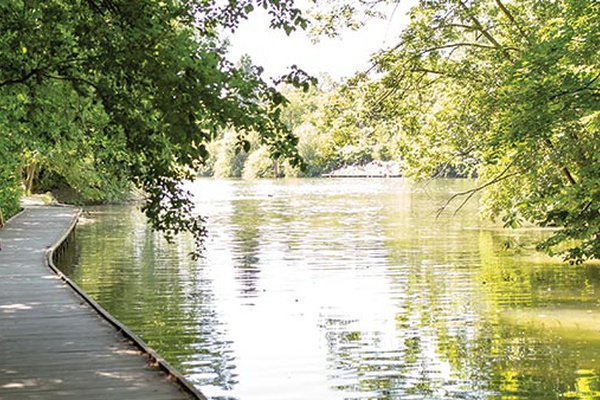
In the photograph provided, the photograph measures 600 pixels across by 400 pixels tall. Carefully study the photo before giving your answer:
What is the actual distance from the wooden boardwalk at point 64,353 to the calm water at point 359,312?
1125mm

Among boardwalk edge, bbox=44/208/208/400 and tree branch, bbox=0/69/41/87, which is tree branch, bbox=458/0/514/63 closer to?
boardwalk edge, bbox=44/208/208/400

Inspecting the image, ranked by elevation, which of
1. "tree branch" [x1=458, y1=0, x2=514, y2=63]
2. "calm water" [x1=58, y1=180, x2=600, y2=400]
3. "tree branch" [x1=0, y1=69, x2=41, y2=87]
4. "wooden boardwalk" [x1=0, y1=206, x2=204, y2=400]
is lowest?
"calm water" [x1=58, y1=180, x2=600, y2=400]

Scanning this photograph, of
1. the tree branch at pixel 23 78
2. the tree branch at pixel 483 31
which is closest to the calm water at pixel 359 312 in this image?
the tree branch at pixel 23 78

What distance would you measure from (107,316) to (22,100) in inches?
121

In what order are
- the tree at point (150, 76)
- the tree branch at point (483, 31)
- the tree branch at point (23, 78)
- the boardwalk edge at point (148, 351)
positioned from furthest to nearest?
1. the tree branch at point (483, 31)
2. the boardwalk edge at point (148, 351)
3. the tree branch at point (23, 78)
4. the tree at point (150, 76)

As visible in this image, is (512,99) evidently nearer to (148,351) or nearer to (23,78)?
(148,351)

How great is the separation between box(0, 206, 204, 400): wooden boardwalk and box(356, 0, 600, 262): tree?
7179 millimetres

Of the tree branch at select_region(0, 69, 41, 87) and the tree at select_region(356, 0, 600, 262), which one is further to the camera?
the tree at select_region(356, 0, 600, 262)

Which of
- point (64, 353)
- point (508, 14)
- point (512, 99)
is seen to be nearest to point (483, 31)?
point (508, 14)

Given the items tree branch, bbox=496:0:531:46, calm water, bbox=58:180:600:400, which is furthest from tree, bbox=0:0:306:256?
tree branch, bbox=496:0:531:46

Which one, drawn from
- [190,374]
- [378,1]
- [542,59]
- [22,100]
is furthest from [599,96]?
[378,1]

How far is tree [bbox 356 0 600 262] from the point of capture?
523 inches

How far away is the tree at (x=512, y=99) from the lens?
13.3m

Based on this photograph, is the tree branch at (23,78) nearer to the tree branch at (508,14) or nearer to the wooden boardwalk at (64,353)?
the wooden boardwalk at (64,353)
